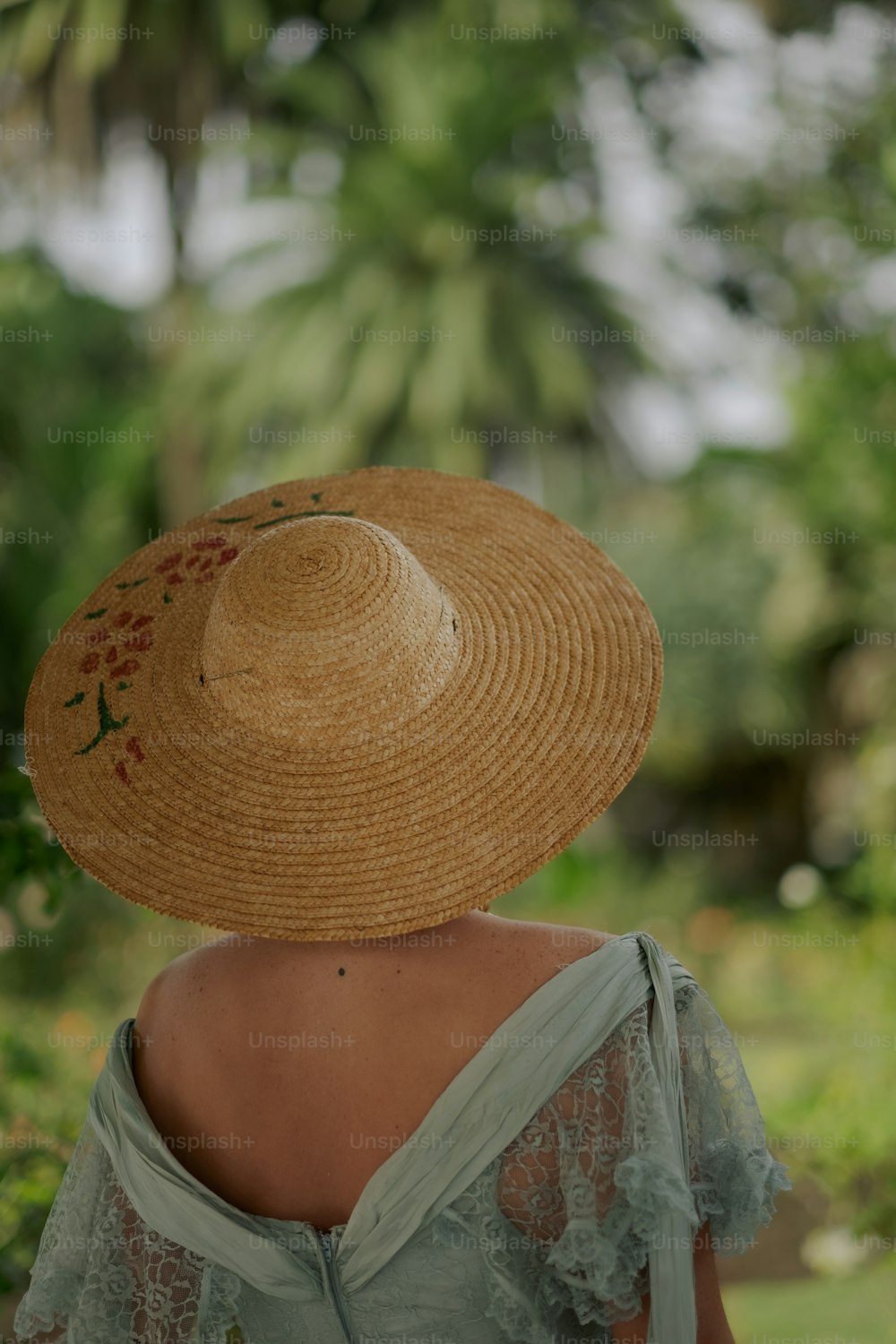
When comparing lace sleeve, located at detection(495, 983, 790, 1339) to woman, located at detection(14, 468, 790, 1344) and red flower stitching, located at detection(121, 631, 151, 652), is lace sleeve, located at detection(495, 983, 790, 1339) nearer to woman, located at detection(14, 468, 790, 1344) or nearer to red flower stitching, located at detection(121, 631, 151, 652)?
woman, located at detection(14, 468, 790, 1344)

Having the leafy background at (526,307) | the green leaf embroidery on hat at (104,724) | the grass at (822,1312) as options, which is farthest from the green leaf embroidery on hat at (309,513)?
the leafy background at (526,307)

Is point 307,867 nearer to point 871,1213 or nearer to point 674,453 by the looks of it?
point 871,1213

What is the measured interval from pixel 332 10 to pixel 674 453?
20.5 feet

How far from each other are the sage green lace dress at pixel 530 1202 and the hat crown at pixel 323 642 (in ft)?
1.32

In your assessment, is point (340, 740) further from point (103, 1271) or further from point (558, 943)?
point (103, 1271)

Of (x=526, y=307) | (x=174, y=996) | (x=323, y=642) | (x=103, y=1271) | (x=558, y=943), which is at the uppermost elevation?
(x=323, y=642)

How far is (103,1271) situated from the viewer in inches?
61.4

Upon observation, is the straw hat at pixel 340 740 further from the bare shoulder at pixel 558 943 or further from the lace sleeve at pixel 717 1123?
the lace sleeve at pixel 717 1123

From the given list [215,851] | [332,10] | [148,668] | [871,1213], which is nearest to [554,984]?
[215,851]

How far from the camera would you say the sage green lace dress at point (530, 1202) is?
4.54 ft

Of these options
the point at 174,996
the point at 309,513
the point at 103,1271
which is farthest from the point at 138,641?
the point at 103,1271

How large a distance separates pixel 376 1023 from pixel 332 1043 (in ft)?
0.19

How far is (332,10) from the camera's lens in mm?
13438

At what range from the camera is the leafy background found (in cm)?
1167
